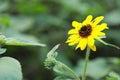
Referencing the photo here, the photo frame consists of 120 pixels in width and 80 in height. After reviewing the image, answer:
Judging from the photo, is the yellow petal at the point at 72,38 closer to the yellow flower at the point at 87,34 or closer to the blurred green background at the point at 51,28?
the yellow flower at the point at 87,34

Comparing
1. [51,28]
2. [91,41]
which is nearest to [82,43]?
[91,41]

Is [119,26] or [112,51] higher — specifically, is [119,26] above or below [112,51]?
above

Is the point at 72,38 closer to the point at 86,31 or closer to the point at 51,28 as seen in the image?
the point at 86,31

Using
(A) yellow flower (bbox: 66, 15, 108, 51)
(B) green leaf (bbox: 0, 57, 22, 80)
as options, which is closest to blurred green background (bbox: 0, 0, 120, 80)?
(A) yellow flower (bbox: 66, 15, 108, 51)

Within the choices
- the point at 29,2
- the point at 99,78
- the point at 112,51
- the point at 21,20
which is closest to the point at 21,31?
the point at 21,20

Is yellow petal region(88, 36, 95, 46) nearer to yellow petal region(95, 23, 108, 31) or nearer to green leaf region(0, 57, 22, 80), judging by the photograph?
yellow petal region(95, 23, 108, 31)

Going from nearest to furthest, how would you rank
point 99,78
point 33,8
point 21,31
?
point 99,78 < point 21,31 < point 33,8

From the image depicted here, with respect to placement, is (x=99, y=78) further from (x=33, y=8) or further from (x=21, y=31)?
(x=33, y=8)
